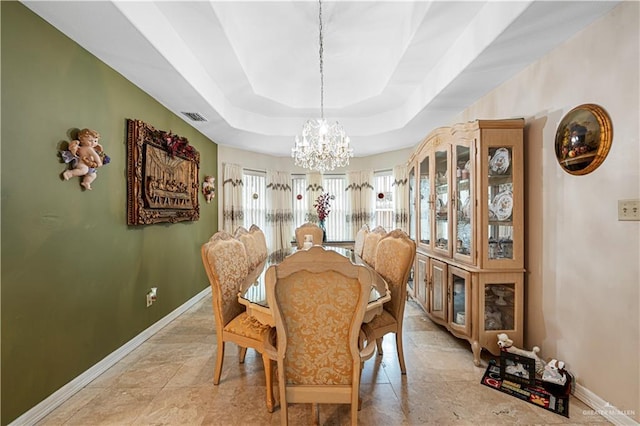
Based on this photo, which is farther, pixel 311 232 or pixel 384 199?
pixel 384 199

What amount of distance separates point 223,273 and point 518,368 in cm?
224

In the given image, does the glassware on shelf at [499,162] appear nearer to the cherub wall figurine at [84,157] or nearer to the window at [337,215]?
the cherub wall figurine at [84,157]

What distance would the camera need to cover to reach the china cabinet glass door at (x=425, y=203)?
310 cm

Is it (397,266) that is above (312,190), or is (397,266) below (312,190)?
below

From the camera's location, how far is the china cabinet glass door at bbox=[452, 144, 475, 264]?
2.37m

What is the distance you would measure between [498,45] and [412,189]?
1944mm

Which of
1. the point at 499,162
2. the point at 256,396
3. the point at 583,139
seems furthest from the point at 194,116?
the point at 583,139

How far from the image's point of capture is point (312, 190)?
5465mm

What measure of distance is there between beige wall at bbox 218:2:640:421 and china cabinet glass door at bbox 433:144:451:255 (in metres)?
0.64

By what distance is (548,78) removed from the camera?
2.09 m

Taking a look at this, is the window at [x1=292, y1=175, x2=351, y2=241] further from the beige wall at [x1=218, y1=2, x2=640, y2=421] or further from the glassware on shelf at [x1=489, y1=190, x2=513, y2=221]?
the beige wall at [x1=218, y1=2, x2=640, y2=421]

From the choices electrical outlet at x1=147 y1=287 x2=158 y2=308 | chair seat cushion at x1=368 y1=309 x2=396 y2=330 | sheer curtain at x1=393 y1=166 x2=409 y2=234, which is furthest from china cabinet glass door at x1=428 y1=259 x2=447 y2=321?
electrical outlet at x1=147 y1=287 x2=158 y2=308

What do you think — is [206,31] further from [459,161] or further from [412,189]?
[412,189]

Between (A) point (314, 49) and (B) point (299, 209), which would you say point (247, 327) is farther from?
(B) point (299, 209)
